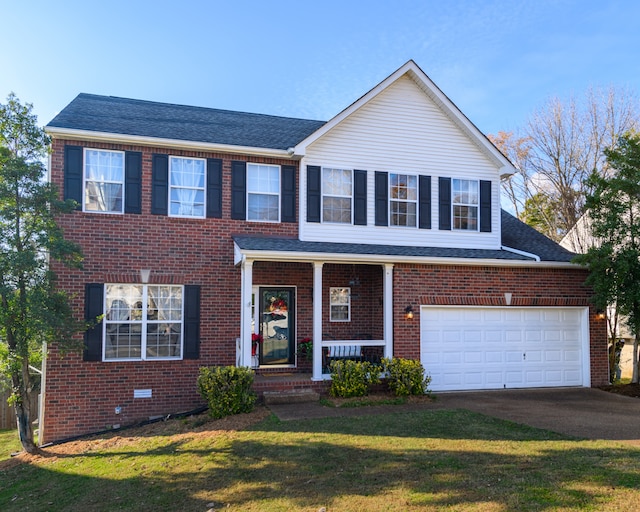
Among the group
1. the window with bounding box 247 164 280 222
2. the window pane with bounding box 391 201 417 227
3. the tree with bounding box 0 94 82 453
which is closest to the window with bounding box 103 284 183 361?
the tree with bounding box 0 94 82 453

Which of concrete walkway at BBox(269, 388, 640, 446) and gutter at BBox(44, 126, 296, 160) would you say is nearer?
concrete walkway at BBox(269, 388, 640, 446)

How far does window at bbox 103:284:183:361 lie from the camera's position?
10.8 meters

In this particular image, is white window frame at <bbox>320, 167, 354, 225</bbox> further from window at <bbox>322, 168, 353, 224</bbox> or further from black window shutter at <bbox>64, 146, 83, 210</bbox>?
black window shutter at <bbox>64, 146, 83, 210</bbox>

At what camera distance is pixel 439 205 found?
43.3 feet

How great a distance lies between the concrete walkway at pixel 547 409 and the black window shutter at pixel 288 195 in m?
4.43

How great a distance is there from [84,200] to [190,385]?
4.61m

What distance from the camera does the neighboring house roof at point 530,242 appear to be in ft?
42.9

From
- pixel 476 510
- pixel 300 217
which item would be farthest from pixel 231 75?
pixel 476 510

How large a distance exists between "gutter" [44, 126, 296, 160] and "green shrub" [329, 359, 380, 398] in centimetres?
509

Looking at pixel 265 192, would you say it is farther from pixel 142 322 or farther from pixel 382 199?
pixel 142 322

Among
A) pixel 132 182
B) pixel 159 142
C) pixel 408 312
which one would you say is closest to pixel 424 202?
pixel 408 312

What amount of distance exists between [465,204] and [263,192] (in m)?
5.36

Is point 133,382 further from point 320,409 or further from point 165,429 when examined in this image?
point 320,409

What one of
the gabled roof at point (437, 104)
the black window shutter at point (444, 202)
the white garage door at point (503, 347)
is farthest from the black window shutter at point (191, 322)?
the black window shutter at point (444, 202)
